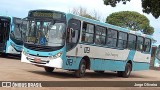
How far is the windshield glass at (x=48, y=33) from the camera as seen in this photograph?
1816 cm

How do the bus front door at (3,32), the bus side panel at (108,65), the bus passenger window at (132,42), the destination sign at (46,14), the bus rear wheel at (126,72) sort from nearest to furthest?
the destination sign at (46,14) < the bus side panel at (108,65) < the bus passenger window at (132,42) < the bus rear wheel at (126,72) < the bus front door at (3,32)

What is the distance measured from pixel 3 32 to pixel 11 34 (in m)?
0.68

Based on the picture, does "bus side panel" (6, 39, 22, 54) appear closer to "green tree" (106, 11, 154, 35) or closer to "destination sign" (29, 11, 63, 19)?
"destination sign" (29, 11, 63, 19)

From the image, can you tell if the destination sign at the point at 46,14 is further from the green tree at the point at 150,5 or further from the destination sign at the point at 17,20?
the destination sign at the point at 17,20

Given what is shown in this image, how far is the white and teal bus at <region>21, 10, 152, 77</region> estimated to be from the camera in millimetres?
18188

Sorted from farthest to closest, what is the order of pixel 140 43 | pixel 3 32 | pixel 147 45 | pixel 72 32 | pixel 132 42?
pixel 3 32, pixel 147 45, pixel 140 43, pixel 132 42, pixel 72 32

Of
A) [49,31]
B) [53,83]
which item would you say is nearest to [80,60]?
[49,31]

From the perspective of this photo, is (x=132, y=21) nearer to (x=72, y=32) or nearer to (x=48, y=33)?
(x=72, y=32)

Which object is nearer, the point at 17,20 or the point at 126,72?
the point at 126,72

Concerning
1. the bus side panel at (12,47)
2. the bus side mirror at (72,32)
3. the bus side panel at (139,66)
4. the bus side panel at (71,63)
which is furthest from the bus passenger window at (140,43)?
the bus side panel at (12,47)

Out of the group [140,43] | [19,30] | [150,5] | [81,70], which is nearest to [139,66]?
[140,43]

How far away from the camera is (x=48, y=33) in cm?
1822

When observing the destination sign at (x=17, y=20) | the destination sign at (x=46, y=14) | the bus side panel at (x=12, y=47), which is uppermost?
the destination sign at (x=17, y=20)

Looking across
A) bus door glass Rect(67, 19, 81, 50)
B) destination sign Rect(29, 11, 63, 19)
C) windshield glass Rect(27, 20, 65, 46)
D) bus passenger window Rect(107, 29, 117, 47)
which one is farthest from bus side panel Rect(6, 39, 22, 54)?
bus door glass Rect(67, 19, 81, 50)
